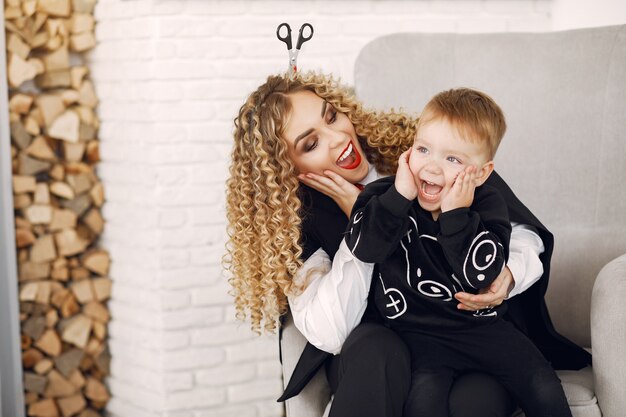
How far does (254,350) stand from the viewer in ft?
8.52

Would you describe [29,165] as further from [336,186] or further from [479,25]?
[479,25]

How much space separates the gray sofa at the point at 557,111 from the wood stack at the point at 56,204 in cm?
97

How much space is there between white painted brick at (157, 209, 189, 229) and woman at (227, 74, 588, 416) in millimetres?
620

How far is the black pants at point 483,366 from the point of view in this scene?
1450mm

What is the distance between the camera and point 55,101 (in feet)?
8.18

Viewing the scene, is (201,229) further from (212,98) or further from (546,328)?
(546,328)

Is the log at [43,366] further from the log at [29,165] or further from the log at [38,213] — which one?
the log at [29,165]

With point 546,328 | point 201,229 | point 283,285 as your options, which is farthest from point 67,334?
point 546,328

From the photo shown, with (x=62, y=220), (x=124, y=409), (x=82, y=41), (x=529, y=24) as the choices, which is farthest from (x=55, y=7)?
(x=529, y=24)

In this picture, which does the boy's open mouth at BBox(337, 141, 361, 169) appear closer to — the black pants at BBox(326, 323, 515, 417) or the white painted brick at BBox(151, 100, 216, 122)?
the black pants at BBox(326, 323, 515, 417)

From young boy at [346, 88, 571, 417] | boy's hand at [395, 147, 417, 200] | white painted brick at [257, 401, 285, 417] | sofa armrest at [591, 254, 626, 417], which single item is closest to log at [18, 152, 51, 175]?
white painted brick at [257, 401, 285, 417]

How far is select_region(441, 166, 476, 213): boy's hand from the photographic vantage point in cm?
147

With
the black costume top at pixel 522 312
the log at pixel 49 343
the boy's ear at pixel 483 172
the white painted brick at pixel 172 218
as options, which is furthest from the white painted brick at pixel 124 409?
the boy's ear at pixel 483 172

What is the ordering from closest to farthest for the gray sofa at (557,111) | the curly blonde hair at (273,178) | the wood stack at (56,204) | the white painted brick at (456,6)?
the curly blonde hair at (273,178), the gray sofa at (557,111), the wood stack at (56,204), the white painted brick at (456,6)
